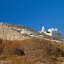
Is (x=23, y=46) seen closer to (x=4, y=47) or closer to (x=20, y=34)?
(x=4, y=47)

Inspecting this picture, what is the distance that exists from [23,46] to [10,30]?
16.9m

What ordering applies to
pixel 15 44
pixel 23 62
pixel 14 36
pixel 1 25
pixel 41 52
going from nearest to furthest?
pixel 23 62, pixel 41 52, pixel 15 44, pixel 14 36, pixel 1 25

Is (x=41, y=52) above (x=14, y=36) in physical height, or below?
below

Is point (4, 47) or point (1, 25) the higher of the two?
point (1, 25)

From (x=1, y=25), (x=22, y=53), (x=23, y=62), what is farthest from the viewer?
(x=1, y=25)

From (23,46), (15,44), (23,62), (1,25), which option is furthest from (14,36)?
(23,62)

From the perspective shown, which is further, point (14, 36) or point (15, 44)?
point (14, 36)

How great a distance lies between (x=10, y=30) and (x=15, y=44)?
13.8 meters

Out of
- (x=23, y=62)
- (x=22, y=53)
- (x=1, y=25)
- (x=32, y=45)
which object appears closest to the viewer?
(x=23, y=62)

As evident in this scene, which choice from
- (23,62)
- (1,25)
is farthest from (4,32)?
(23,62)

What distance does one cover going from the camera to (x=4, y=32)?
4778 centimetres

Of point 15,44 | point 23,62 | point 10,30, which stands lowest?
point 23,62

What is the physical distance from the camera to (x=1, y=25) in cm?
5172

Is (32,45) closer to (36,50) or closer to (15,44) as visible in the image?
(36,50)
